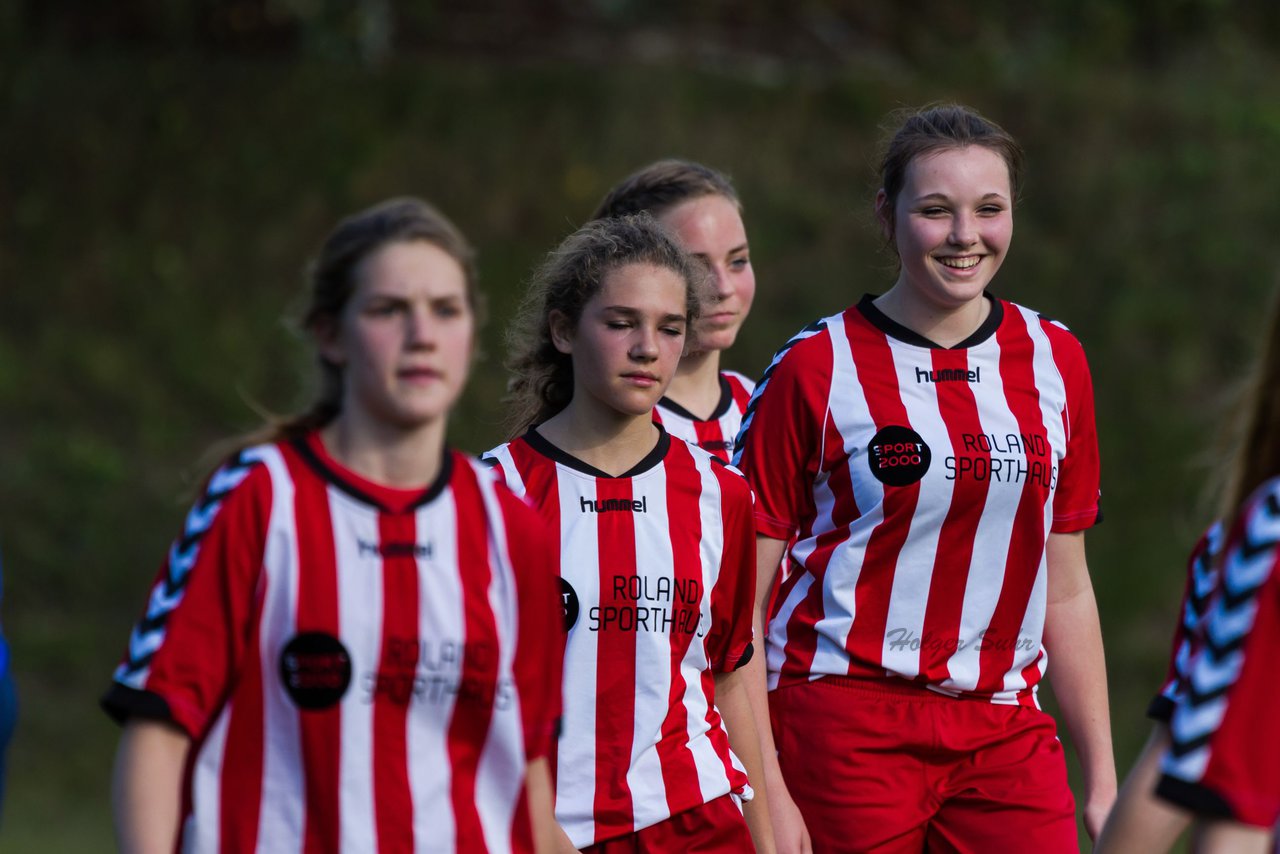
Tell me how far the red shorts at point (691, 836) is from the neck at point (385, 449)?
116cm

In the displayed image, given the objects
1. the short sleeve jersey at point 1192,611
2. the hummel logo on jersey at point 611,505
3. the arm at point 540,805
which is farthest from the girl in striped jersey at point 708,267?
the short sleeve jersey at point 1192,611

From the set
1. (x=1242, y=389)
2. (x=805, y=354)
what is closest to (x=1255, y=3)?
(x=805, y=354)

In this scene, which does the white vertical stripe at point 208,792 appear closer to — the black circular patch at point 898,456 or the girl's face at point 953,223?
the black circular patch at point 898,456

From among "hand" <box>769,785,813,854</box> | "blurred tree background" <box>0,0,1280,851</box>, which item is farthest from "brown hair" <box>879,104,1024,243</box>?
"blurred tree background" <box>0,0,1280,851</box>

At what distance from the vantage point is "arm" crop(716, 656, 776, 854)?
372 centimetres

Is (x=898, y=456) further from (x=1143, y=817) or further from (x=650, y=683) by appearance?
(x=1143, y=817)

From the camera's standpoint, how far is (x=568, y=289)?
383cm

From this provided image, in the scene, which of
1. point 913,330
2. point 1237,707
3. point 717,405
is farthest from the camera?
point 717,405

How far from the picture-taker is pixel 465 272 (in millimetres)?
2807

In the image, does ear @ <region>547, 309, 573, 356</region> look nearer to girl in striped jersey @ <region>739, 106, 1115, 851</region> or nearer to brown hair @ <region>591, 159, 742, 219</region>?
girl in striped jersey @ <region>739, 106, 1115, 851</region>

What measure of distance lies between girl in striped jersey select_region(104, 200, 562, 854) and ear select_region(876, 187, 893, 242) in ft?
5.46

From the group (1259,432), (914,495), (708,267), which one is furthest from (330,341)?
(708,267)

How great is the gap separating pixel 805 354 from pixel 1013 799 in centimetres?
112

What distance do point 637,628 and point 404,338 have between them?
114 centimetres
